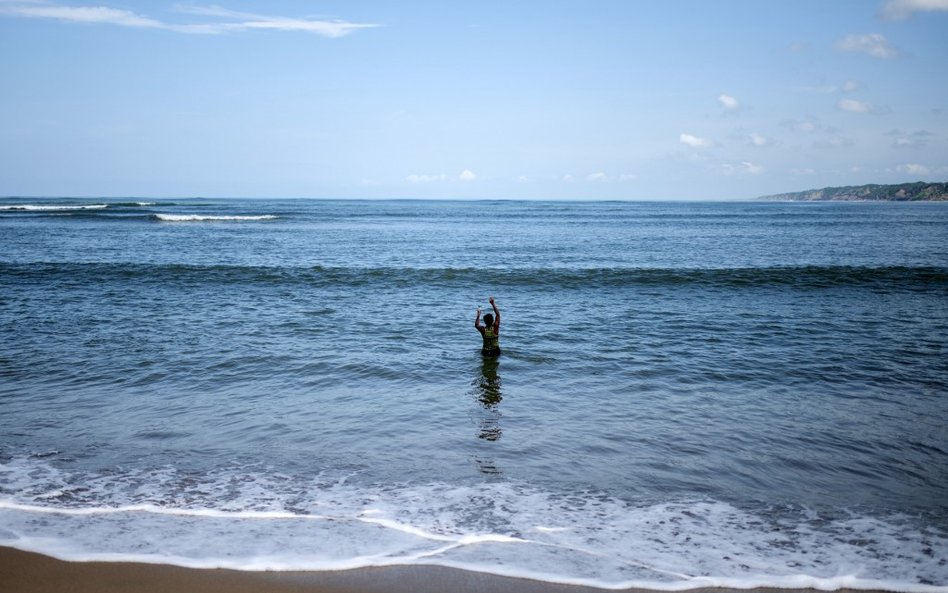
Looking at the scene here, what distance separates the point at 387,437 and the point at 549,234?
175 ft

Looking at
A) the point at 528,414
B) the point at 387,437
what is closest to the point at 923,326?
the point at 528,414

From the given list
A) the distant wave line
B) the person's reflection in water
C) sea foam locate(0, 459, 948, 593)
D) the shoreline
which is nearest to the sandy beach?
the shoreline

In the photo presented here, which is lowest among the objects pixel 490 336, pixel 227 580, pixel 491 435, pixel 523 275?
pixel 227 580

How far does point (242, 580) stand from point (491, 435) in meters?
4.73

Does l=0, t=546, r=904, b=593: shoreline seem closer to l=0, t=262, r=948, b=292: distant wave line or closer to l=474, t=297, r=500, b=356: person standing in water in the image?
l=474, t=297, r=500, b=356: person standing in water

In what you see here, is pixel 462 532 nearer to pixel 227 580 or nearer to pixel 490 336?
pixel 227 580

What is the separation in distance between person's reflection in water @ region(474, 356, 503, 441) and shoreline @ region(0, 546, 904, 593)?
3856 millimetres

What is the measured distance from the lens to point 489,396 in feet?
38.8

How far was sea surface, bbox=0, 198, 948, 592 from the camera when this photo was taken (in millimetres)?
6363

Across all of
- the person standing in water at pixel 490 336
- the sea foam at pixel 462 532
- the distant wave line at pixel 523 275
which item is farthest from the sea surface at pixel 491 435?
the distant wave line at pixel 523 275

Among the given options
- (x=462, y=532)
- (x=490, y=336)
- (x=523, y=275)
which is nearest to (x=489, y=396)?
(x=490, y=336)

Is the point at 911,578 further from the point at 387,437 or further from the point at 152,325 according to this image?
the point at 152,325

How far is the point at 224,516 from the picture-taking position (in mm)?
6961

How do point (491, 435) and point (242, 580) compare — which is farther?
point (491, 435)
